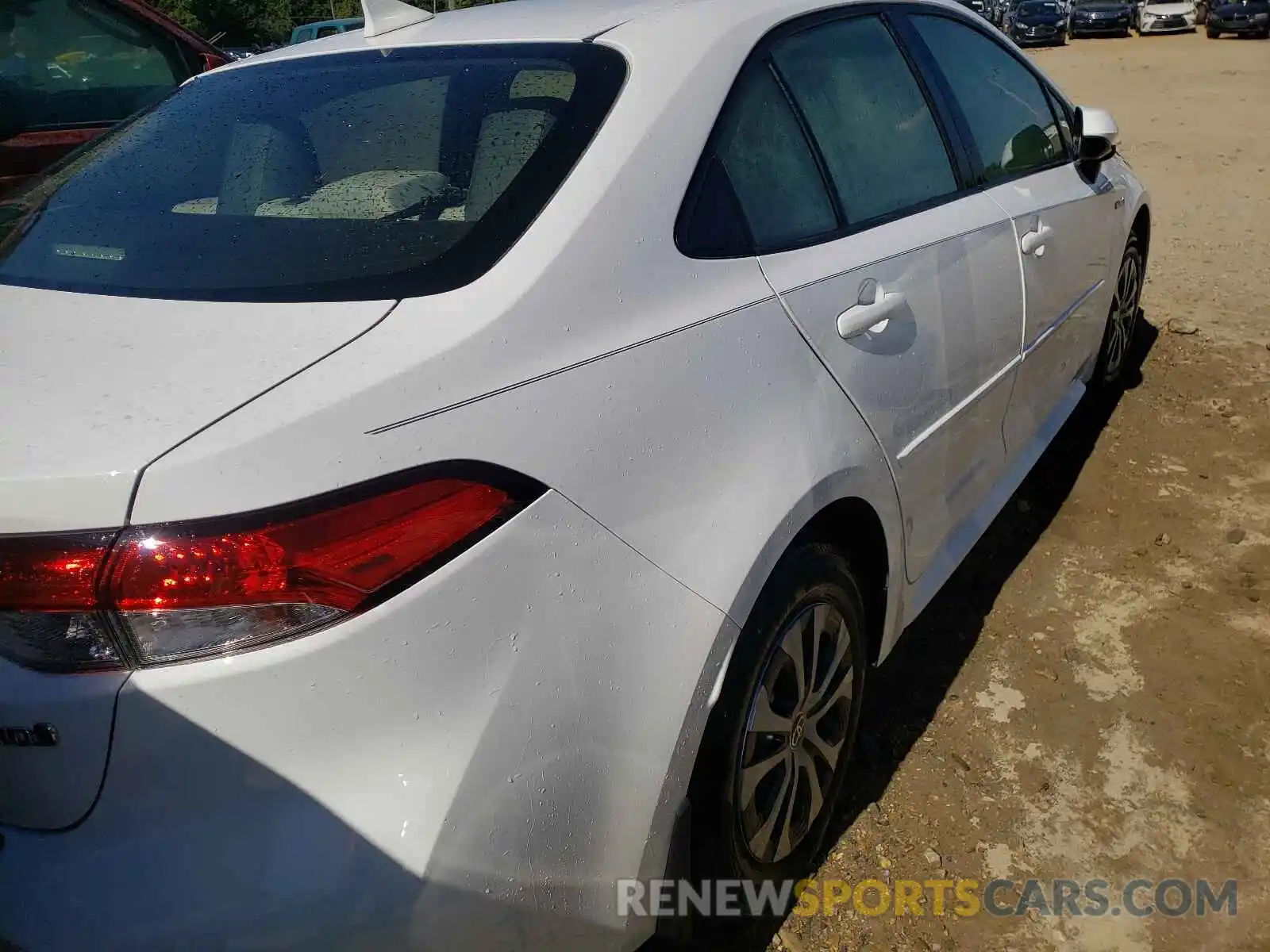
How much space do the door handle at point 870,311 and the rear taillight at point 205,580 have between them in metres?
1.03

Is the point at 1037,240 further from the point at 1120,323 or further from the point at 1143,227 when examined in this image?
the point at 1143,227

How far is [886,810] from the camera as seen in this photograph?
7.90 ft

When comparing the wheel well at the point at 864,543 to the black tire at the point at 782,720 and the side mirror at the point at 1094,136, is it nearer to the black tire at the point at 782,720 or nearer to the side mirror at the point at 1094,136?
A: the black tire at the point at 782,720

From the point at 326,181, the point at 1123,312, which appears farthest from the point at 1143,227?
the point at 326,181

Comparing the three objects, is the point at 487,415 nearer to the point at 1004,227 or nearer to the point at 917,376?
the point at 917,376

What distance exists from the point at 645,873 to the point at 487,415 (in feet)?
A: 2.44

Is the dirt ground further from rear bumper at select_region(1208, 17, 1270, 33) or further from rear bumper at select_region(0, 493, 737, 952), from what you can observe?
rear bumper at select_region(1208, 17, 1270, 33)

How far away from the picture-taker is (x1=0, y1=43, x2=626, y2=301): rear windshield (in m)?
1.57

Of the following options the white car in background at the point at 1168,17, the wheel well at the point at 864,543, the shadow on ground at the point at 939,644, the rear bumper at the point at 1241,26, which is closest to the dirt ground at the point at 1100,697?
the shadow on ground at the point at 939,644

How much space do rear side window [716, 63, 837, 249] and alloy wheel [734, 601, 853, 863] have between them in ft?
2.42

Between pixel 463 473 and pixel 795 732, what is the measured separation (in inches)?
A: 40.4

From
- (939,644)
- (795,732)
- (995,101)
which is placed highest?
(995,101)

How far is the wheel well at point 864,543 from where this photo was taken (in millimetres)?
1966

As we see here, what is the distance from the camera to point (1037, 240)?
294 centimetres
